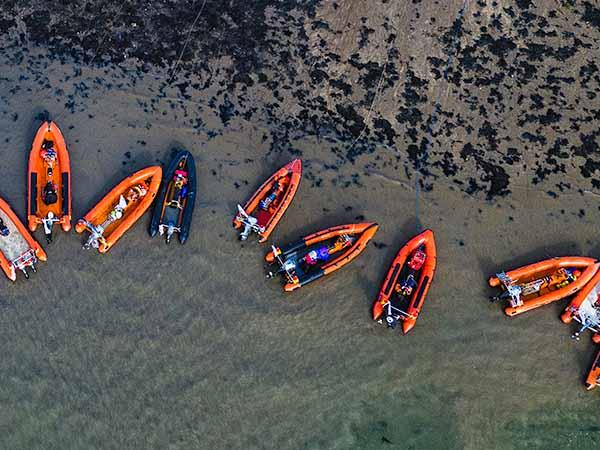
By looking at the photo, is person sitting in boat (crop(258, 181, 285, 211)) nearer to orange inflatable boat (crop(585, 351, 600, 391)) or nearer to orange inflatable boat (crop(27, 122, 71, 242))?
orange inflatable boat (crop(27, 122, 71, 242))

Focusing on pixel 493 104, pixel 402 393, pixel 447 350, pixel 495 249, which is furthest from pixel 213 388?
pixel 493 104

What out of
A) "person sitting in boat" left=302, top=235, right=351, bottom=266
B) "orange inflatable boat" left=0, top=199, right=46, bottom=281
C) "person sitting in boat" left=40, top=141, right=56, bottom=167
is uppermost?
"person sitting in boat" left=40, top=141, right=56, bottom=167

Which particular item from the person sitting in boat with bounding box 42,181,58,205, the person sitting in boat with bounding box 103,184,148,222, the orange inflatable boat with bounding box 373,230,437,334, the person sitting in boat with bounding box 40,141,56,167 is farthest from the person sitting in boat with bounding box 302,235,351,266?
the person sitting in boat with bounding box 40,141,56,167

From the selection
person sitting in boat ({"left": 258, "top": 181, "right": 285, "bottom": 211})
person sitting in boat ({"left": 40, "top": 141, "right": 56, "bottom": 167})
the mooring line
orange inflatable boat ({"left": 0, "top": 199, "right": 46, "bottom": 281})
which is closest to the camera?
orange inflatable boat ({"left": 0, "top": 199, "right": 46, "bottom": 281})

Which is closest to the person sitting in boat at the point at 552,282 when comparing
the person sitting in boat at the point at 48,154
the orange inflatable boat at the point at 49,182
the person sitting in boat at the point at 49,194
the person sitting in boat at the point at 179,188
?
the person sitting in boat at the point at 179,188

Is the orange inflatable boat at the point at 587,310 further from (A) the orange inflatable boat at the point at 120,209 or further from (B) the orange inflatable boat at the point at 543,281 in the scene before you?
(A) the orange inflatable boat at the point at 120,209

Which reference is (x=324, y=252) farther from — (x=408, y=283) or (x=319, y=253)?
(x=408, y=283)

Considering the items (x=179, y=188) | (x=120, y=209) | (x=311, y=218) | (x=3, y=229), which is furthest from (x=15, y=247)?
(x=311, y=218)
